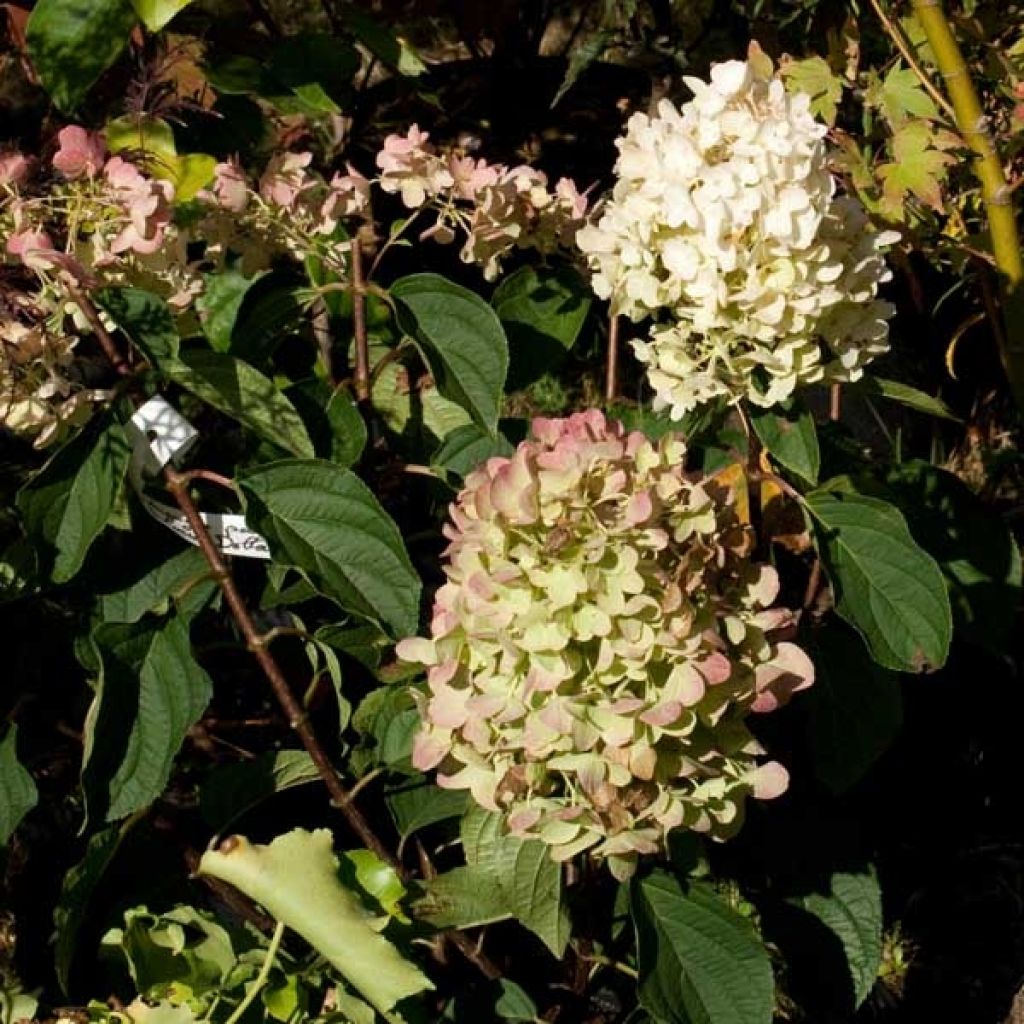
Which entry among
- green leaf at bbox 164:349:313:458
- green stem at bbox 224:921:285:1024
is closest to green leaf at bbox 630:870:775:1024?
green stem at bbox 224:921:285:1024

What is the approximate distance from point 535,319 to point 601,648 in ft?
1.76

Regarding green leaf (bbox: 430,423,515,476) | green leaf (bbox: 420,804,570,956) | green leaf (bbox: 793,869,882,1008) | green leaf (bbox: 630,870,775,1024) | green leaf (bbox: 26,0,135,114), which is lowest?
green leaf (bbox: 793,869,882,1008)

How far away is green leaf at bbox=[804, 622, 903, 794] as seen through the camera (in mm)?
1358

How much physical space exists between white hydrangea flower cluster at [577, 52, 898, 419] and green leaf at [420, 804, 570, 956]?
1.27 feet

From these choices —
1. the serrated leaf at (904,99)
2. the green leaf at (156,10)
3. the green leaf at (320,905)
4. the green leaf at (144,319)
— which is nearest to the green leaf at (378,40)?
the green leaf at (156,10)

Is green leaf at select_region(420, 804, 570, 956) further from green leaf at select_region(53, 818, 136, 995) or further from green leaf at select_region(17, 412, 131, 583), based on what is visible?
green leaf at select_region(17, 412, 131, 583)

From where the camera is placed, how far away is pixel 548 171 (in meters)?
2.40

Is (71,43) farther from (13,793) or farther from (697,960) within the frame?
(697,960)

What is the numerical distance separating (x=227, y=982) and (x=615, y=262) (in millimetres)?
652

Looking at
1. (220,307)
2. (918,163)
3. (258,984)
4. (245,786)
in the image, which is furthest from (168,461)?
(918,163)

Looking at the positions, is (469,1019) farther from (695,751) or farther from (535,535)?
(535,535)

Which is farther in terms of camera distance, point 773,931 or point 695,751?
point 773,931

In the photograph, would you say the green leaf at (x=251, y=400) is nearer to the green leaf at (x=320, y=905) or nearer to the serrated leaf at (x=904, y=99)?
the green leaf at (x=320, y=905)

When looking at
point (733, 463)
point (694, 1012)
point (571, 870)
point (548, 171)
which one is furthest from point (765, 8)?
point (694, 1012)
